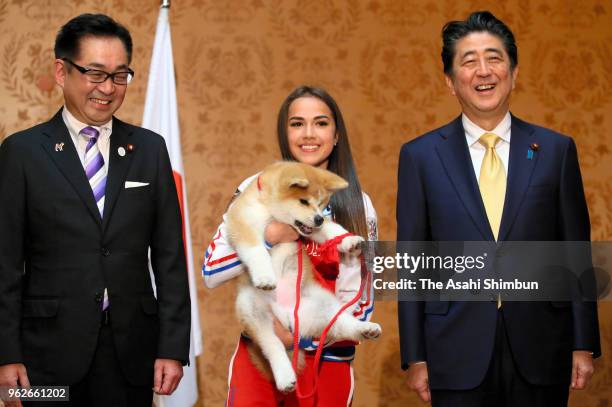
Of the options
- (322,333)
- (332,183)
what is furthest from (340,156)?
(322,333)

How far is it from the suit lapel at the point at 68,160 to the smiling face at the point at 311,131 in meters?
0.67

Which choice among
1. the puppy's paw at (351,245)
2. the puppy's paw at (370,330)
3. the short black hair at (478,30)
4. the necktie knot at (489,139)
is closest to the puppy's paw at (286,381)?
the puppy's paw at (370,330)

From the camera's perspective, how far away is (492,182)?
89.2 inches

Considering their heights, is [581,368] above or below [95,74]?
below

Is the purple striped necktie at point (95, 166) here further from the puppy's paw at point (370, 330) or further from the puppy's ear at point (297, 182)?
the puppy's paw at point (370, 330)

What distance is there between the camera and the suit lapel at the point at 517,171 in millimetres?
2195

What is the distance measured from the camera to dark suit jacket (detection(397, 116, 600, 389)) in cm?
216

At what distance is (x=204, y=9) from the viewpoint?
3961 mm

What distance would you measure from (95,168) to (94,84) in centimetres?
26

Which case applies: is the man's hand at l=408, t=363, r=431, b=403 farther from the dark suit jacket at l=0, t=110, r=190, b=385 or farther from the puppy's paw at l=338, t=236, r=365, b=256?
the dark suit jacket at l=0, t=110, r=190, b=385

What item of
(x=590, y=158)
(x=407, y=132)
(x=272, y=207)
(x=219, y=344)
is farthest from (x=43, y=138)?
(x=590, y=158)

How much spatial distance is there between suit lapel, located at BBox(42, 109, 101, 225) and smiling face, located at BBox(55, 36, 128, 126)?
0.09 m

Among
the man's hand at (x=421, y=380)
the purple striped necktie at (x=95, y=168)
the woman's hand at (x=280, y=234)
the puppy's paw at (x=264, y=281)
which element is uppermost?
the purple striped necktie at (x=95, y=168)

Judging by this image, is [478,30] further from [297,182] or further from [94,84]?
[94,84]
